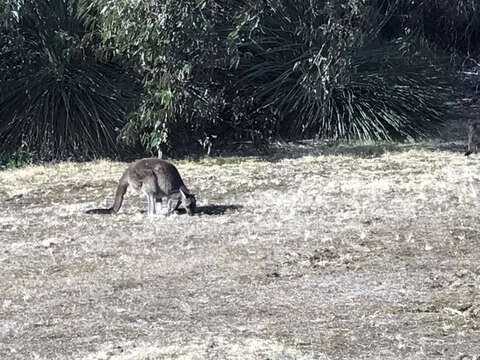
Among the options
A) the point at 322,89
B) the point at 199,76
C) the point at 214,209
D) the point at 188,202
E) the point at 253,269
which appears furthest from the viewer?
the point at 322,89

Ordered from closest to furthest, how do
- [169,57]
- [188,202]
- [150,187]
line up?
1. [150,187]
2. [188,202]
3. [169,57]

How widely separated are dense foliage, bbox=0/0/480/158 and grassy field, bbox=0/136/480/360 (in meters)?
2.32

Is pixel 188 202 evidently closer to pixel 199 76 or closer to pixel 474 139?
pixel 199 76

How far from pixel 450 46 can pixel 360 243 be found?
1388 centimetres

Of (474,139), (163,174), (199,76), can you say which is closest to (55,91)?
(199,76)

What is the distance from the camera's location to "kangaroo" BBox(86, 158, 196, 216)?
11667mm

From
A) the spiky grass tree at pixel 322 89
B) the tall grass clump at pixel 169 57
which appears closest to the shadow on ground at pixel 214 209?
the tall grass clump at pixel 169 57

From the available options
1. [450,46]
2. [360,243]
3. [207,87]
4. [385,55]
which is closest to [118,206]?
[360,243]

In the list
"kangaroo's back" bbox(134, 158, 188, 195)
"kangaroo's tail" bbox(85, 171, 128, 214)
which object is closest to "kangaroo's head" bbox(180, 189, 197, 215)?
"kangaroo's back" bbox(134, 158, 188, 195)

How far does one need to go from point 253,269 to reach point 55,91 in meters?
8.77

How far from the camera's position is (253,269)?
9.49 meters

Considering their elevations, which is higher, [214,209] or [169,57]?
[169,57]

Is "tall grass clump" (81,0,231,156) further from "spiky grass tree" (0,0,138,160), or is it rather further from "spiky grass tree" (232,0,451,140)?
"spiky grass tree" (232,0,451,140)

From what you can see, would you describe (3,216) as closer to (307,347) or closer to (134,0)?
(134,0)
